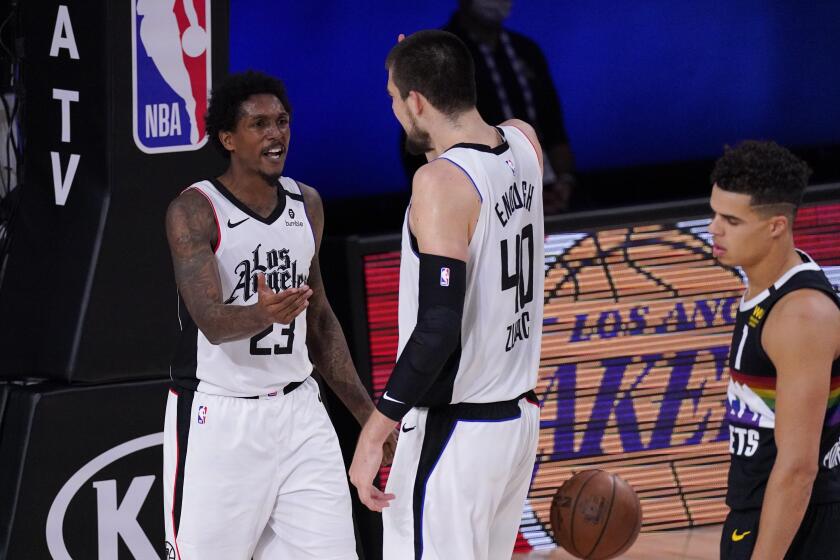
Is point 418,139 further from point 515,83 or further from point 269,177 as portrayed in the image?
point 515,83

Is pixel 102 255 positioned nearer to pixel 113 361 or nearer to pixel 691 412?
pixel 113 361

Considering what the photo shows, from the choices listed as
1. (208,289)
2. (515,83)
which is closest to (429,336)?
(208,289)

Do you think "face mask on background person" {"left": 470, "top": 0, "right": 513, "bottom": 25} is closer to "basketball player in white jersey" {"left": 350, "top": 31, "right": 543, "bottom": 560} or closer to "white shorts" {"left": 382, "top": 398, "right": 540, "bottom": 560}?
"basketball player in white jersey" {"left": 350, "top": 31, "right": 543, "bottom": 560}

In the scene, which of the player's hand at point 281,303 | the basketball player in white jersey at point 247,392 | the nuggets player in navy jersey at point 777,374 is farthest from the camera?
the basketball player in white jersey at point 247,392

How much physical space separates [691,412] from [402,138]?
2.06 m

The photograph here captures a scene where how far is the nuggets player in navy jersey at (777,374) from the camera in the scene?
3008 mm

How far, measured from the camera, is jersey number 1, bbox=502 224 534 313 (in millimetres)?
3656

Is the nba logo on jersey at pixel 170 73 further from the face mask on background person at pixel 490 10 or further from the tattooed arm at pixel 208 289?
the face mask on background person at pixel 490 10

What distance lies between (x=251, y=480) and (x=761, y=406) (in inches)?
72.6

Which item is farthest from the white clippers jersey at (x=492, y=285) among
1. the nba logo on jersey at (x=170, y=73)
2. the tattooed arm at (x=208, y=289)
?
the nba logo on jersey at (x=170, y=73)

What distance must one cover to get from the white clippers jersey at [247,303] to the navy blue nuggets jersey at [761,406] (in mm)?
1723

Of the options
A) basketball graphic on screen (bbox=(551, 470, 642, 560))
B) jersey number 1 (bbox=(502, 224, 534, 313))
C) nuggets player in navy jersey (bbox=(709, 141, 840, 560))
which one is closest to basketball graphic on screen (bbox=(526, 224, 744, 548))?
basketball graphic on screen (bbox=(551, 470, 642, 560))

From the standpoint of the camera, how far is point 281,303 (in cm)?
385

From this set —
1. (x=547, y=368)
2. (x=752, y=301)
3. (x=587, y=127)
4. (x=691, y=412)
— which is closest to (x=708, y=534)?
(x=691, y=412)
